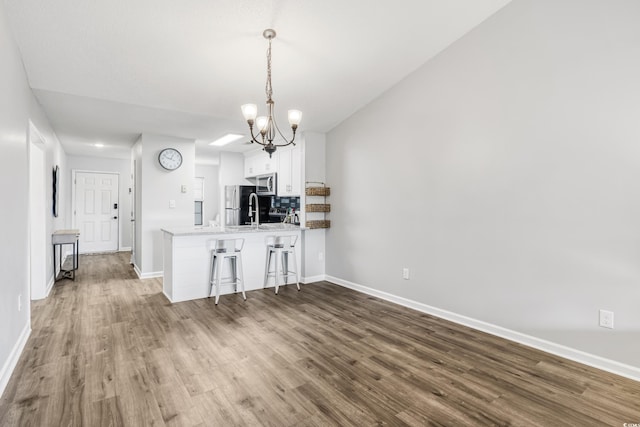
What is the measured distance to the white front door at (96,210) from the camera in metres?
7.86

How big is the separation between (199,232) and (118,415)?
8.14 ft

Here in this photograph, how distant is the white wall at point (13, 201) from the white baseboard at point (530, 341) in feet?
12.1

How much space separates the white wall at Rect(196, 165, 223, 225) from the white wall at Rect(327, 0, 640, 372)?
6.03 meters

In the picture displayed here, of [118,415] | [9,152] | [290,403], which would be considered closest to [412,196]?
[290,403]

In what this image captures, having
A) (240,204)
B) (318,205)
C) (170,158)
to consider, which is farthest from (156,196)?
(318,205)

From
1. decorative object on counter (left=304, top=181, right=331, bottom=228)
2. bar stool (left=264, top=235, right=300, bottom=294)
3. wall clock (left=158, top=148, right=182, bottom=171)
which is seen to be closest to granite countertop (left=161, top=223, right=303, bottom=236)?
bar stool (left=264, top=235, right=300, bottom=294)

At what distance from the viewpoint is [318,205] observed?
514 cm

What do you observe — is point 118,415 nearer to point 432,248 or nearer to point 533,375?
point 533,375

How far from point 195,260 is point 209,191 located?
5.21m

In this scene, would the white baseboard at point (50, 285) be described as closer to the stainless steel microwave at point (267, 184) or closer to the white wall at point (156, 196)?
the white wall at point (156, 196)

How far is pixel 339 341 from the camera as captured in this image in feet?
9.73

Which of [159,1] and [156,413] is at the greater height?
[159,1]

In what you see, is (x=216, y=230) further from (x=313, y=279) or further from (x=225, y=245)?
(x=313, y=279)

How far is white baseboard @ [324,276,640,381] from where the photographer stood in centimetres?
242
